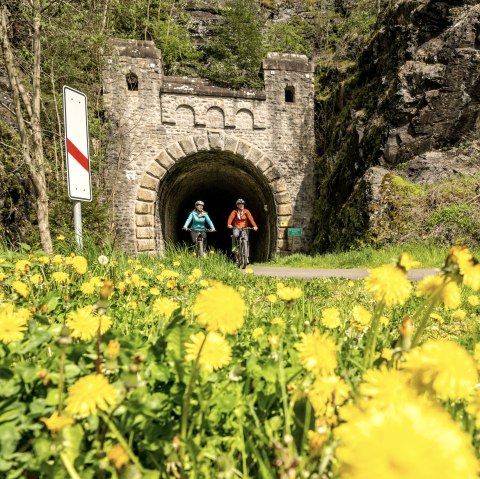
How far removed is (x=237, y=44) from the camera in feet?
60.2

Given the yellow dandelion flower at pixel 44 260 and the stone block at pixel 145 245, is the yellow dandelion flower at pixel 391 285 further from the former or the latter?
the stone block at pixel 145 245

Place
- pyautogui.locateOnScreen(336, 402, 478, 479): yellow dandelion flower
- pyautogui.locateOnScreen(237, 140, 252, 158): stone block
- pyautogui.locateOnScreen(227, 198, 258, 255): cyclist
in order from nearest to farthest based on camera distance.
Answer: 1. pyautogui.locateOnScreen(336, 402, 478, 479): yellow dandelion flower
2. pyautogui.locateOnScreen(227, 198, 258, 255): cyclist
3. pyautogui.locateOnScreen(237, 140, 252, 158): stone block

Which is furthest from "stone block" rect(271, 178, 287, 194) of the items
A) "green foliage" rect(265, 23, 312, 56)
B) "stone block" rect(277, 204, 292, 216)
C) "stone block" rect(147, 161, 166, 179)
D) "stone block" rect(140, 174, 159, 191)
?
"green foliage" rect(265, 23, 312, 56)

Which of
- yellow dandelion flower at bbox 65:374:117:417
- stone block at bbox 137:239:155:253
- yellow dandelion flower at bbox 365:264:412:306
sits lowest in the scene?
stone block at bbox 137:239:155:253

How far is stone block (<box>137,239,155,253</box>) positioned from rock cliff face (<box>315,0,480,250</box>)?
5.38 meters

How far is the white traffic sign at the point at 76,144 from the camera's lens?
385 cm

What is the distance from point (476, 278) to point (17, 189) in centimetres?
898

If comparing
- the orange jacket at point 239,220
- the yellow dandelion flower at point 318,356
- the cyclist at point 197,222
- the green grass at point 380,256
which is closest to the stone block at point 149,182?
the cyclist at point 197,222

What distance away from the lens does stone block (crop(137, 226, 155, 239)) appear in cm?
1180

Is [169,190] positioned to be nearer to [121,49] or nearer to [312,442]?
[121,49]

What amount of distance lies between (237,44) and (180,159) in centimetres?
948

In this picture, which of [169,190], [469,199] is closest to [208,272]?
[469,199]

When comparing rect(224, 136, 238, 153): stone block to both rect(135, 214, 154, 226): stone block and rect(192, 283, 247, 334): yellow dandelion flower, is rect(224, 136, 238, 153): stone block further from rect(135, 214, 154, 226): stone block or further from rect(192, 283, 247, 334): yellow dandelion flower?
rect(192, 283, 247, 334): yellow dandelion flower

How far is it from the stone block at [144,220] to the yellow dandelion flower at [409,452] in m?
11.9
